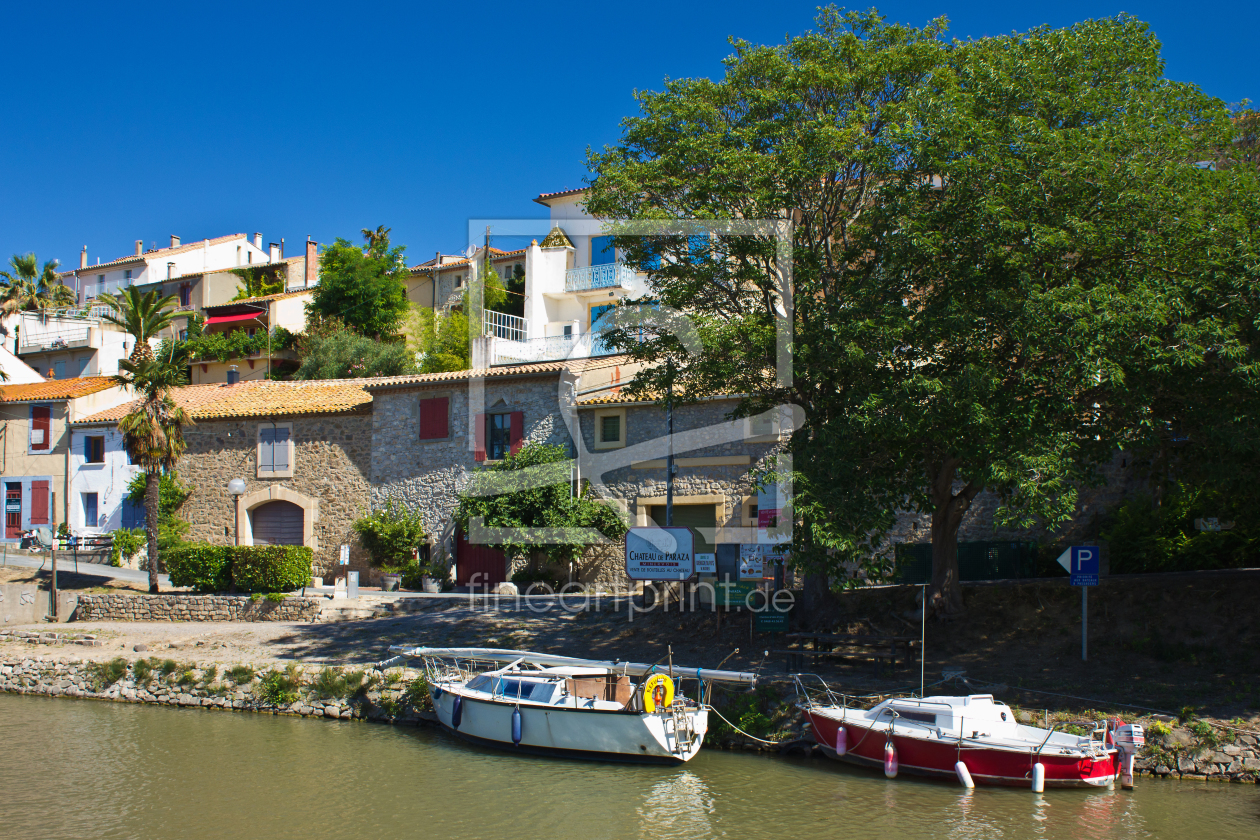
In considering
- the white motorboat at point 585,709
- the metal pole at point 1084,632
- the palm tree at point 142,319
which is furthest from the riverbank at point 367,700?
the palm tree at point 142,319

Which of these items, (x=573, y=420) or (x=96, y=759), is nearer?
(x=96, y=759)

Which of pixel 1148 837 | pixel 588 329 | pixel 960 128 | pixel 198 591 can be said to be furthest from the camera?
pixel 588 329

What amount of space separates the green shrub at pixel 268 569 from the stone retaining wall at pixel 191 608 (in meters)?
0.52

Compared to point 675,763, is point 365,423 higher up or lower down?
higher up

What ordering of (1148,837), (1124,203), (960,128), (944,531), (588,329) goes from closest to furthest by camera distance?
(1148,837) → (1124,203) → (960,128) → (944,531) → (588,329)

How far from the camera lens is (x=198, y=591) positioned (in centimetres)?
2630

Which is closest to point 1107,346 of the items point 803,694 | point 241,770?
point 803,694

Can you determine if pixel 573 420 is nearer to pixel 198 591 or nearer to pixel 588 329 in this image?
pixel 588 329

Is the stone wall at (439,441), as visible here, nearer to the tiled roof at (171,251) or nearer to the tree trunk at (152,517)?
the tree trunk at (152,517)

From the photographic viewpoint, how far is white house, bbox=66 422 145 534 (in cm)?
3322

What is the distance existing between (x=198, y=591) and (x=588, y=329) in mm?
16352

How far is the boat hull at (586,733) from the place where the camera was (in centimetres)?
1499

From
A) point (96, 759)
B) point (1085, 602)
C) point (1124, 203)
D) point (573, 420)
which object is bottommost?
point (96, 759)

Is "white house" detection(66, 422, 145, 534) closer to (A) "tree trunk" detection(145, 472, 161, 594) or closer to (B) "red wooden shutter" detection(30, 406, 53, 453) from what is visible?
(B) "red wooden shutter" detection(30, 406, 53, 453)
